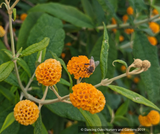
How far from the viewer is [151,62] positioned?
1.19m

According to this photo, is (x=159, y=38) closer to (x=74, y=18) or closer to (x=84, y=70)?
(x=74, y=18)

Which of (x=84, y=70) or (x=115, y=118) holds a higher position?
(x=84, y=70)

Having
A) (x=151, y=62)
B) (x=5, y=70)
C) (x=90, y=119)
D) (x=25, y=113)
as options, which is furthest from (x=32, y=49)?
(x=151, y=62)

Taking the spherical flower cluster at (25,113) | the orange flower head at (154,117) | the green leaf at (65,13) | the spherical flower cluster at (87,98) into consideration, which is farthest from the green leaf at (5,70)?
the orange flower head at (154,117)

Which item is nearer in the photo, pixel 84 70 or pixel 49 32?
pixel 84 70

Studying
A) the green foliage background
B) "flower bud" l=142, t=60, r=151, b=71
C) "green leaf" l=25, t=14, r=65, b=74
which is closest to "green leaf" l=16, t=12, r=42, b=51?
the green foliage background

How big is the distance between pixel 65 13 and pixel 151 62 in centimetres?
73

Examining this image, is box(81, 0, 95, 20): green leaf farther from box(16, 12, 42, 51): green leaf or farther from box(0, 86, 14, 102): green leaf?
box(0, 86, 14, 102): green leaf

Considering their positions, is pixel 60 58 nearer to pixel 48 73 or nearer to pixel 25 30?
pixel 48 73

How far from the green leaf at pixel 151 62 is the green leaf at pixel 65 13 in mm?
401

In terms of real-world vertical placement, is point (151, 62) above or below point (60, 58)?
below

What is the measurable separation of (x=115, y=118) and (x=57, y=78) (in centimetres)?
100

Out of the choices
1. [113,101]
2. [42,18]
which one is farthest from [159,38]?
[42,18]

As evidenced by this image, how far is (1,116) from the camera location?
775 millimetres
